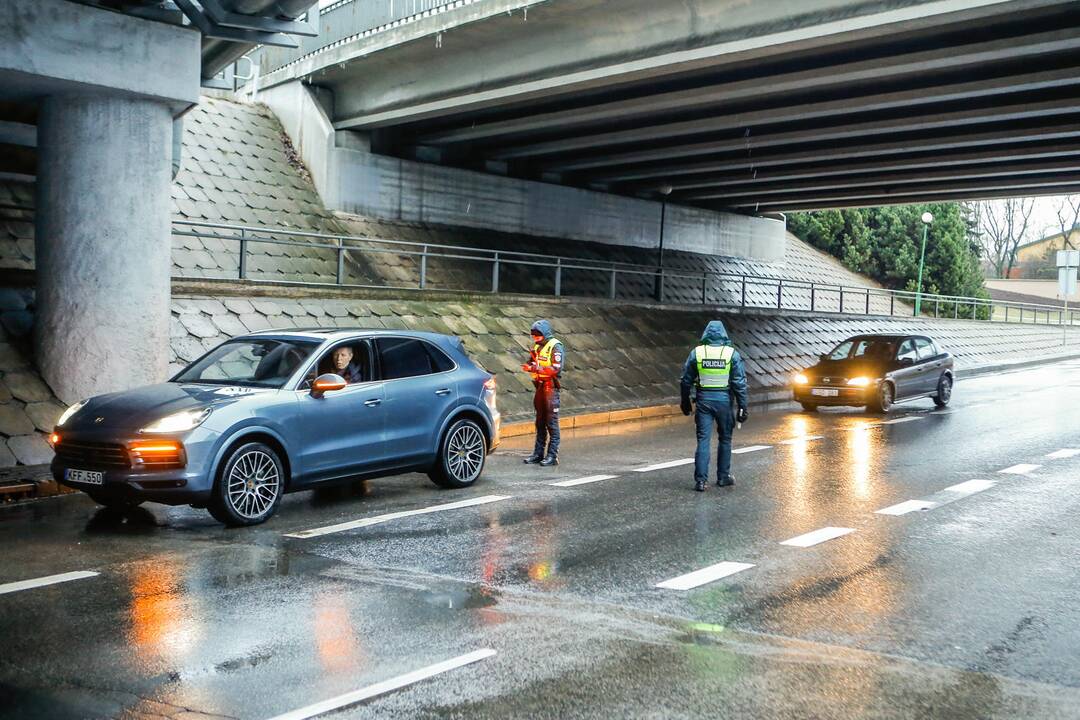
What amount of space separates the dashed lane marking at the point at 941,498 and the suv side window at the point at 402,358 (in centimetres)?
472

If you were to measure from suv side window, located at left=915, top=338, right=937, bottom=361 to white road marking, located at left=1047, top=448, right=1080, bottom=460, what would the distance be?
7612 millimetres

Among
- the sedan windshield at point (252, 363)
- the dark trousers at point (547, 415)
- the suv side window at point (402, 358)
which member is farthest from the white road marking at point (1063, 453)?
the sedan windshield at point (252, 363)

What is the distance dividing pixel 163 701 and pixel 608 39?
17149 mm

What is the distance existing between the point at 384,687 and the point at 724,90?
18472 millimetres

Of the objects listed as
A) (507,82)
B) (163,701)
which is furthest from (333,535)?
(507,82)

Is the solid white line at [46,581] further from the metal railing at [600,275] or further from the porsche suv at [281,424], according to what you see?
the metal railing at [600,275]

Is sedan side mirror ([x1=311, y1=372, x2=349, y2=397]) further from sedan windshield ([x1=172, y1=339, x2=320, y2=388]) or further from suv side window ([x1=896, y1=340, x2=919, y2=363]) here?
suv side window ([x1=896, y1=340, x2=919, y2=363])

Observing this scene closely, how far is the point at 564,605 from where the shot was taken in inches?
262

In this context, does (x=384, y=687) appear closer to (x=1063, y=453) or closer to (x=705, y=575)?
(x=705, y=575)

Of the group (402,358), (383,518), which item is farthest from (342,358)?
(383,518)

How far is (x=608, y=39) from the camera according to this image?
787 inches

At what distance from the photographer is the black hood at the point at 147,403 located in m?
8.95

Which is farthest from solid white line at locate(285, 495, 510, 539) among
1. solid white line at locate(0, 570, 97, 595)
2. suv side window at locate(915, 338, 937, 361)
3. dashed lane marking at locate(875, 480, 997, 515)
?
suv side window at locate(915, 338, 937, 361)

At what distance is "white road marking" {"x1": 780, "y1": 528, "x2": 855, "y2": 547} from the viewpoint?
8633 mm
